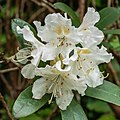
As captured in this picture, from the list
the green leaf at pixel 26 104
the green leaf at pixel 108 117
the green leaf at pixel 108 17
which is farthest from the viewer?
the green leaf at pixel 108 117

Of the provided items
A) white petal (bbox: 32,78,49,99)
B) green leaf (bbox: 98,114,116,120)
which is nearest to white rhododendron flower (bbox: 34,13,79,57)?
white petal (bbox: 32,78,49,99)

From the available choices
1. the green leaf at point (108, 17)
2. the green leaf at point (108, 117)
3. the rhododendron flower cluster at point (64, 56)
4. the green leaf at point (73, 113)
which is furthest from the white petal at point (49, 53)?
the green leaf at point (108, 117)

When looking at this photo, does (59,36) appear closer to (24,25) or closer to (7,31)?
(24,25)

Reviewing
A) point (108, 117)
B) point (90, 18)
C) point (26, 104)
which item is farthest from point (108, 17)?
point (108, 117)

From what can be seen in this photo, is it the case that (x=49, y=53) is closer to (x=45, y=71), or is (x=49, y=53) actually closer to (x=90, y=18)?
(x=45, y=71)

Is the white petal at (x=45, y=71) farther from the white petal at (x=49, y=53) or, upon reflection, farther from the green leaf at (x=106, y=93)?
the green leaf at (x=106, y=93)

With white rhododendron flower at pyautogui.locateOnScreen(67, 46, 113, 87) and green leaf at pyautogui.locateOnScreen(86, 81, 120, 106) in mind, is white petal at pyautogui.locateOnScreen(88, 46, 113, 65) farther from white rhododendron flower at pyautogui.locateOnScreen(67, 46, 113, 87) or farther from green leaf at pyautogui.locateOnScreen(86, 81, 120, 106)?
green leaf at pyautogui.locateOnScreen(86, 81, 120, 106)

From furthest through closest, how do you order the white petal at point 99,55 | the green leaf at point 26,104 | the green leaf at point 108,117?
1. the green leaf at point 108,117
2. the white petal at point 99,55
3. the green leaf at point 26,104
